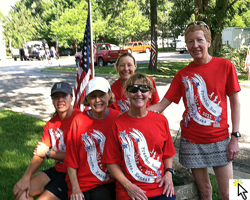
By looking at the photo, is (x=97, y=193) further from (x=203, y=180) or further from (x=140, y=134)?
(x=203, y=180)

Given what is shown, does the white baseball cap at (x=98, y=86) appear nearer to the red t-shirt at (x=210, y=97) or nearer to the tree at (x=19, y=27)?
the red t-shirt at (x=210, y=97)

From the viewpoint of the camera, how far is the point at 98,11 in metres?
45.2

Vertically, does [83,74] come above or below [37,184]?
above

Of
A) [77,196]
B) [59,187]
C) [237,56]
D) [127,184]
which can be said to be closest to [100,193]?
[77,196]

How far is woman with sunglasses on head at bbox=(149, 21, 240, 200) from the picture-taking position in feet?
8.50

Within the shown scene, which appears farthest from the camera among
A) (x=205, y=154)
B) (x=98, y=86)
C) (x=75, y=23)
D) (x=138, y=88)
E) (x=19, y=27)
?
(x=19, y=27)

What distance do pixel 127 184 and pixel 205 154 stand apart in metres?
0.82

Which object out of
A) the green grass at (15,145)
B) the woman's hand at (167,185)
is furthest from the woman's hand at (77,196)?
the green grass at (15,145)

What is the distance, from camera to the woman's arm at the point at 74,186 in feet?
8.39

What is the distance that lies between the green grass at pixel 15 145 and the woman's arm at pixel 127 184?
2138 millimetres

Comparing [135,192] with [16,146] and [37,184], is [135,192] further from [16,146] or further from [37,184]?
[16,146]

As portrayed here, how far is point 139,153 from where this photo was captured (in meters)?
2.42

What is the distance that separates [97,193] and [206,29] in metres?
1.84

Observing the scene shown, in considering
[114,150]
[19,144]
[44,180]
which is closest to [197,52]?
[114,150]
